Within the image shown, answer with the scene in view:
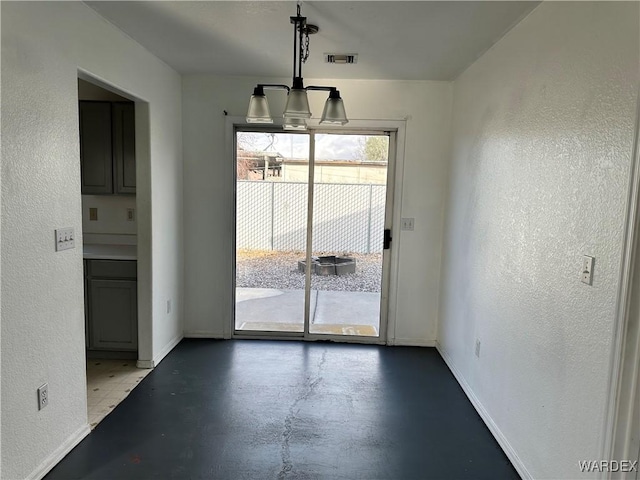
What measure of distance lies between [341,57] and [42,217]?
220 cm

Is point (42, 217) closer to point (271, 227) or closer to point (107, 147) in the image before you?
point (107, 147)

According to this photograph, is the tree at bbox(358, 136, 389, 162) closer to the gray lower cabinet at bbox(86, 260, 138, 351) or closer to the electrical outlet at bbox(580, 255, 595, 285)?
the gray lower cabinet at bbox(86, 260, 138, 351)

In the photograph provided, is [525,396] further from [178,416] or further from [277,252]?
[277,252]

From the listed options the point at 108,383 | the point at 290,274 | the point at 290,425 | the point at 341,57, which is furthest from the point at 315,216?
the point at 108,383

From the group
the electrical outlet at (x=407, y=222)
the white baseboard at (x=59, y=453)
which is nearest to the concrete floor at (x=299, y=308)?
the electrical outlet at (x=407, y=222)

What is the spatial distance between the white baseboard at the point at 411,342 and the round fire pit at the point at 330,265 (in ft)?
2.55

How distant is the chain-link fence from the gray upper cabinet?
3.21 feet

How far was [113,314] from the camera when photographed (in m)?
3.34

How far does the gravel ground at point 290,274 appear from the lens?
4.04 metres

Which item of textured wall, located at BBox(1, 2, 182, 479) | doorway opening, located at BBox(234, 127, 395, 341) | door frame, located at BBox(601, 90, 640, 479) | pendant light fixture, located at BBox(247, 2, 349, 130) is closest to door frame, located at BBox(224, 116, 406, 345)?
doorway opening, located at BBox(234, 127, 395, 341)

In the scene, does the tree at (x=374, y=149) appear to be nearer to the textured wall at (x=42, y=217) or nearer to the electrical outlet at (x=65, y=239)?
the textured wall at (x=42, y=217)

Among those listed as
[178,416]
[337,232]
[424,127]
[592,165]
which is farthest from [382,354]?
[592,165]

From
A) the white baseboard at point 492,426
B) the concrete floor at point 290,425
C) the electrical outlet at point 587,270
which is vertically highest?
the electrical outlet at point 587,270

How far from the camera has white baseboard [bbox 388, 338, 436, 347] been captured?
401cm
